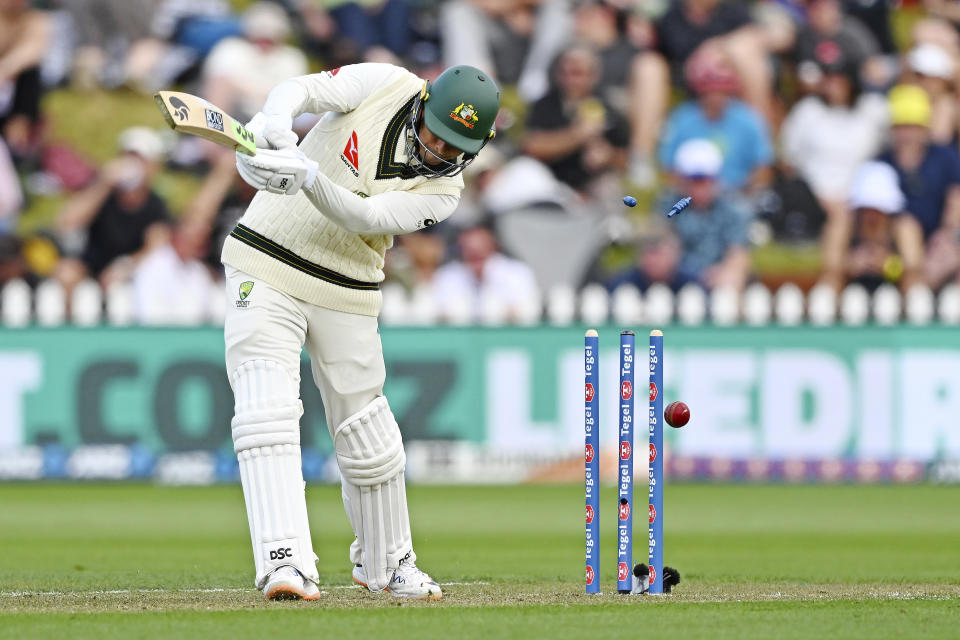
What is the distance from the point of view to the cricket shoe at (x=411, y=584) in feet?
21.9

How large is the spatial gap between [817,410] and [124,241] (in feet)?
19.8

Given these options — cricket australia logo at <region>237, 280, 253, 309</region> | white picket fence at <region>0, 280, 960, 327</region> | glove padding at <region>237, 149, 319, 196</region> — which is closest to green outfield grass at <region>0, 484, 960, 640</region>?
cricket australia logo at <region>237, 280, 253, 309</region>

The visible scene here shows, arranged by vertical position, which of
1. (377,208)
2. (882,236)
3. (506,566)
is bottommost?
(506,566)

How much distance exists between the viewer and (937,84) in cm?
1540

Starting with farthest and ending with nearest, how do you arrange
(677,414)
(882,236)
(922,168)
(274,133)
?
(922,168)
(882,236)
(677,414)
(274,133)

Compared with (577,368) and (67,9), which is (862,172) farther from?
(67,9)

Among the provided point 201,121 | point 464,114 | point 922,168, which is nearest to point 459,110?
point 464,114

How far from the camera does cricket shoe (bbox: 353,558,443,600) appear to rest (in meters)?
6.69

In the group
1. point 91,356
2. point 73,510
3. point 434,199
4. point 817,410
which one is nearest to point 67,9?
point 91,356

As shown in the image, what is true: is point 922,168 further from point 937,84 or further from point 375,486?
point 375,486

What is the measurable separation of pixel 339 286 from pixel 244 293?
390mm

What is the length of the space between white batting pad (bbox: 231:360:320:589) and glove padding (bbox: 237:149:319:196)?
2.52 feet

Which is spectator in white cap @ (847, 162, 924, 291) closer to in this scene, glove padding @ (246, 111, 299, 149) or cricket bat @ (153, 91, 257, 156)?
glove padding @ (246, 111, 299, 149)

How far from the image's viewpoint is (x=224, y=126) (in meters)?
5.88
